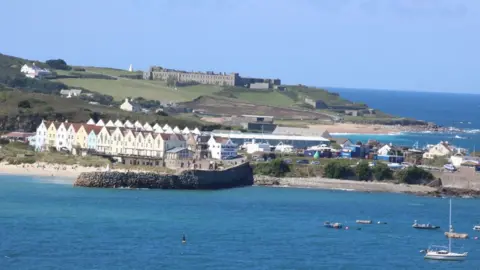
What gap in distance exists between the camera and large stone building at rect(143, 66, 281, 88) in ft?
359

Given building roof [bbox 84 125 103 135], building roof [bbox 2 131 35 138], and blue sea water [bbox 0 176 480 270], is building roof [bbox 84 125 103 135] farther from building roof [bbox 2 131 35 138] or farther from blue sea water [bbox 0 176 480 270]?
blue sea water [bbox 0 176 480 270]

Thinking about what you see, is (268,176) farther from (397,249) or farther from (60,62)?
(60,62)

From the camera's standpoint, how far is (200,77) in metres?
112

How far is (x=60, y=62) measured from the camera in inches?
4055

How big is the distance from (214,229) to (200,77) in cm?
7605

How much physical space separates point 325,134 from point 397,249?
3202 cm

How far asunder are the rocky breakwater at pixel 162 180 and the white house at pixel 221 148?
4.57m

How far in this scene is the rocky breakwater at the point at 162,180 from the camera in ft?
149

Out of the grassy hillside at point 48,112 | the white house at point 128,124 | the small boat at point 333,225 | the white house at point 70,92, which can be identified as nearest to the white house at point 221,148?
the white house at point 128,124

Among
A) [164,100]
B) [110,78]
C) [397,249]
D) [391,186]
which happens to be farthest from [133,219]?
[110,78]

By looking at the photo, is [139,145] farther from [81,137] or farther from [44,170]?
[44,170]

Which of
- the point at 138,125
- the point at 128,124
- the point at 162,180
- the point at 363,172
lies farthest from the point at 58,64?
the point at 162,180

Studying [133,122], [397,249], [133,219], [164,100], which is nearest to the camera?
[397,249]

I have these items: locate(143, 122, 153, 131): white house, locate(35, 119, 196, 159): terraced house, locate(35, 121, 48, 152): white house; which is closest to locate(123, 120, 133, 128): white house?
locate(35, 119, 196, 159): terraced house
